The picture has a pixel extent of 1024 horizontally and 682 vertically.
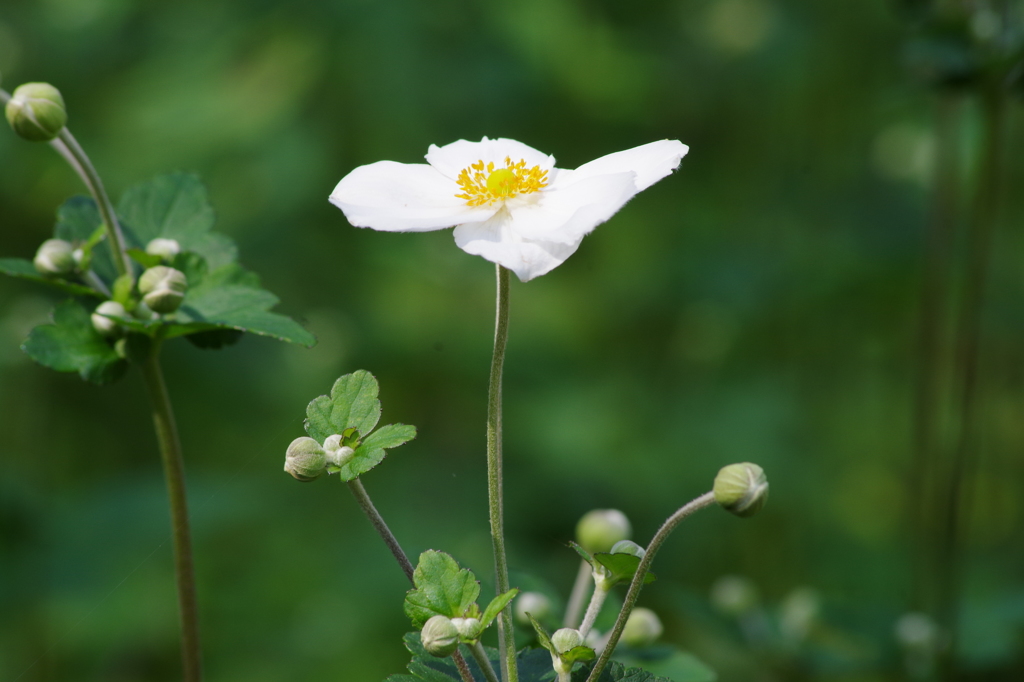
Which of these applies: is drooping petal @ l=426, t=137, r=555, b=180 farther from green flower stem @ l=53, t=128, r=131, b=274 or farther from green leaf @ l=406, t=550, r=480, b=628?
green leaf @ l=406, t=550, r=480, b=628

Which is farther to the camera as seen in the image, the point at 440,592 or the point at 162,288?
the point at 162,288

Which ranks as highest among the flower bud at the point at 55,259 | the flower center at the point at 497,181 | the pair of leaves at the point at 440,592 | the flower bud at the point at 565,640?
the flower center at the point at 497,181

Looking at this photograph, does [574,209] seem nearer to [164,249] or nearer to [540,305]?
[164,249]

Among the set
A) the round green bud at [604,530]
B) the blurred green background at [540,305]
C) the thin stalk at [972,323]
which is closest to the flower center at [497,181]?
the round green bud at [604,530]

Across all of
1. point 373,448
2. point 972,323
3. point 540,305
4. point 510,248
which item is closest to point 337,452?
point 373,448

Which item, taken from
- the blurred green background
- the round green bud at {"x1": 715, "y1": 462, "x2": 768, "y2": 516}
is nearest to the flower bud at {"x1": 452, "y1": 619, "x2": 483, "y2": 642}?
the round green bud at {"x1": 715, "y1": 462, "x2": 768, "y2": 516}

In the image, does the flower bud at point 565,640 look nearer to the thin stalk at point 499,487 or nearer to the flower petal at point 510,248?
the thin stalk at point 499,487

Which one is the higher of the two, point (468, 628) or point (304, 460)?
point (304, 460)
